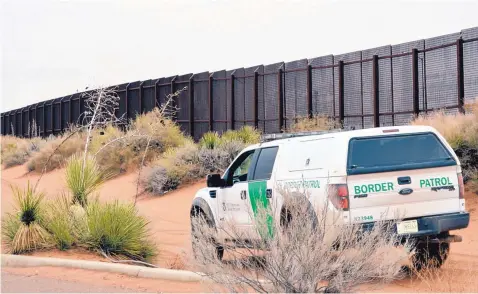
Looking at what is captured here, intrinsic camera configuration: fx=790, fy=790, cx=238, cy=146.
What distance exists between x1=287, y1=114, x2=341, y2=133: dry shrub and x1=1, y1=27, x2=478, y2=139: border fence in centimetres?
56

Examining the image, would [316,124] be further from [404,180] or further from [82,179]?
[404,180]

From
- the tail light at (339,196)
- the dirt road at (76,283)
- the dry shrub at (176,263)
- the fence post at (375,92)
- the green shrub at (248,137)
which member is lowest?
the dry shrub at (176,263)

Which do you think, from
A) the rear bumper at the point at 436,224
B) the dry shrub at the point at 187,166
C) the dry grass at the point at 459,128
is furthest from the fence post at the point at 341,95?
the rear bumper at the point at 436,224

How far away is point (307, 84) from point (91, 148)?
419 inches

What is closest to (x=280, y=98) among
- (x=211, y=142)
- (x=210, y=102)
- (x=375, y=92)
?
(x=211, y=142)

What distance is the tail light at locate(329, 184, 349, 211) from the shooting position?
399 inches

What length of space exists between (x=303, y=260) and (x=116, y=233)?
6.49 meters

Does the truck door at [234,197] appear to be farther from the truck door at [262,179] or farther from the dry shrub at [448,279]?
the dry shrub at [448,279]

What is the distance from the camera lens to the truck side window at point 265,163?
39.5 feet

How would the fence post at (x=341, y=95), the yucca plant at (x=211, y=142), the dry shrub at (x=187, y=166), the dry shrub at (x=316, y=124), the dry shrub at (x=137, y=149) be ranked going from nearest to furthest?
Answer: the dry shrub at (x=187, y=166) < the yucca plant at (x=211, y=142) < the dry shrub at (x=316, y=124) < the fence post at (x=341, y=95) < the dry shrub at (x=137, y=149)

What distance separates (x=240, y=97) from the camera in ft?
110

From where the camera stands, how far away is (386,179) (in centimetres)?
1048

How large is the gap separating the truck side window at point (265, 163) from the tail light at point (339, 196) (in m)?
1.84

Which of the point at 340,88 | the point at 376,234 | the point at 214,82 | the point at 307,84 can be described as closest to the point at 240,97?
the point at 214,82
